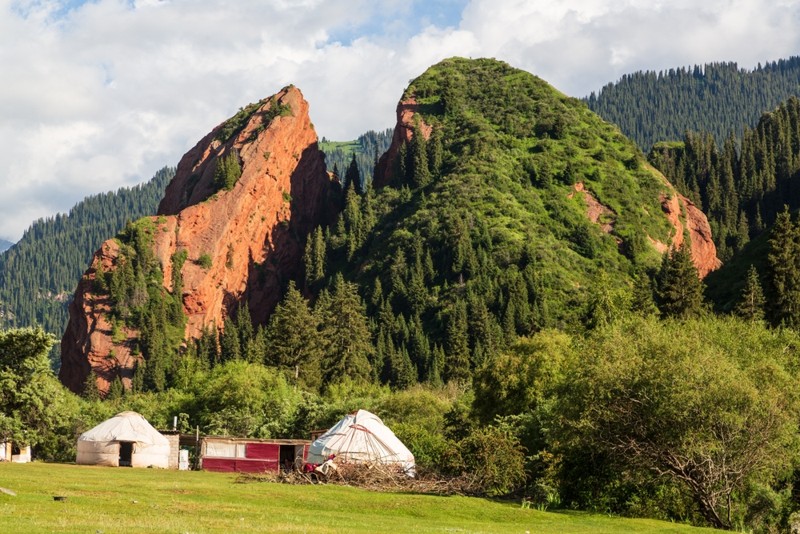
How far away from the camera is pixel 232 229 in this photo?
17050 centimetres

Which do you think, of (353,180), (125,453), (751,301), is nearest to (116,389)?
(125,453)

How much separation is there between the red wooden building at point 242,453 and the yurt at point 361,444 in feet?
37.6

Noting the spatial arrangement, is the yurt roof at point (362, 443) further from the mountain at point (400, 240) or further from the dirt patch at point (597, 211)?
the dirt patch at point (597, 211)

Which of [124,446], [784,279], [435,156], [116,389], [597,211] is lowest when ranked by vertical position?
[124,446]

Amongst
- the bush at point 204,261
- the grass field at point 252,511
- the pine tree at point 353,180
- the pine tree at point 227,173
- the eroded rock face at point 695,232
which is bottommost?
the grass field at point 252,511

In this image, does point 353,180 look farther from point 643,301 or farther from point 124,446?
point 124,446

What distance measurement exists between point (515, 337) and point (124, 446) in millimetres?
56251

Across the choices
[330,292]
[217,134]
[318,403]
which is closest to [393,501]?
[318,403]

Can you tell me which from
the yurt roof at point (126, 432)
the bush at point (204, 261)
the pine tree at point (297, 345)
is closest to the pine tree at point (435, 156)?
the bush at point (204, 261)

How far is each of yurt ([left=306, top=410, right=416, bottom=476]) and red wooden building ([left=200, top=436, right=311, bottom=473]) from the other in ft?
37.6

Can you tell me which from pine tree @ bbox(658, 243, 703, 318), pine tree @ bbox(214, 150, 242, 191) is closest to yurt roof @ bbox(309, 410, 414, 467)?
pine tree @ bbox(658, 243, 703, 318)

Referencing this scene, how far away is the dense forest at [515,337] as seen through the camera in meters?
43.4

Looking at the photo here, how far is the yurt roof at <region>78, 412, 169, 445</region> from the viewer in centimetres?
7612

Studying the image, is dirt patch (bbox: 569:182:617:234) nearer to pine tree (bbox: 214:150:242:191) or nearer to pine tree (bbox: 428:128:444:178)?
pine tree (bbox: 428:128:444:178)
